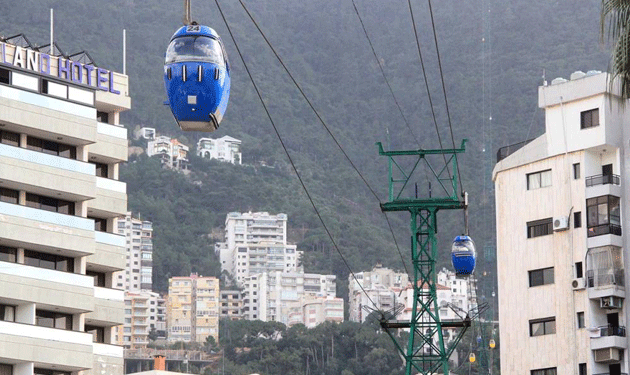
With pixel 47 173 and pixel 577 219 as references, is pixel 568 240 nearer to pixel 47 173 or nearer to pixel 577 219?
pixel 577 219

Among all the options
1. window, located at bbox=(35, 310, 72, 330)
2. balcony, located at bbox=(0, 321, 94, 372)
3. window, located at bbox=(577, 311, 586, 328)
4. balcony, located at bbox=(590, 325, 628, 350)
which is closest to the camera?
balcony, located at bbox=(590, 325, 628, 350)

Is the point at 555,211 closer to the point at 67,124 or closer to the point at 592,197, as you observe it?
the point at 592,197

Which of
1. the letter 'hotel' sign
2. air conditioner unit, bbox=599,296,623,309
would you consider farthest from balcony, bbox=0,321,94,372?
air conditioner unit, bbox=599,296,623,309

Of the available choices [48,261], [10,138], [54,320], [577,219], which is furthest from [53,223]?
[577,219]

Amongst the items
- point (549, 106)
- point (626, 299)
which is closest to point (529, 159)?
point (549, 106)

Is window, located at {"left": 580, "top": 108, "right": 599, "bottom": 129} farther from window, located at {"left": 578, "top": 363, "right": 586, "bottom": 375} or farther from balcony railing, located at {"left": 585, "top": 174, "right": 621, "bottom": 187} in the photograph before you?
window, located at {"left": 578, "top": 363, "right": 586, "bottom": 375}

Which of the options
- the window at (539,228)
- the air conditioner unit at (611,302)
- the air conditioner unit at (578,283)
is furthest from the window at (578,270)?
the window at (539,228)
